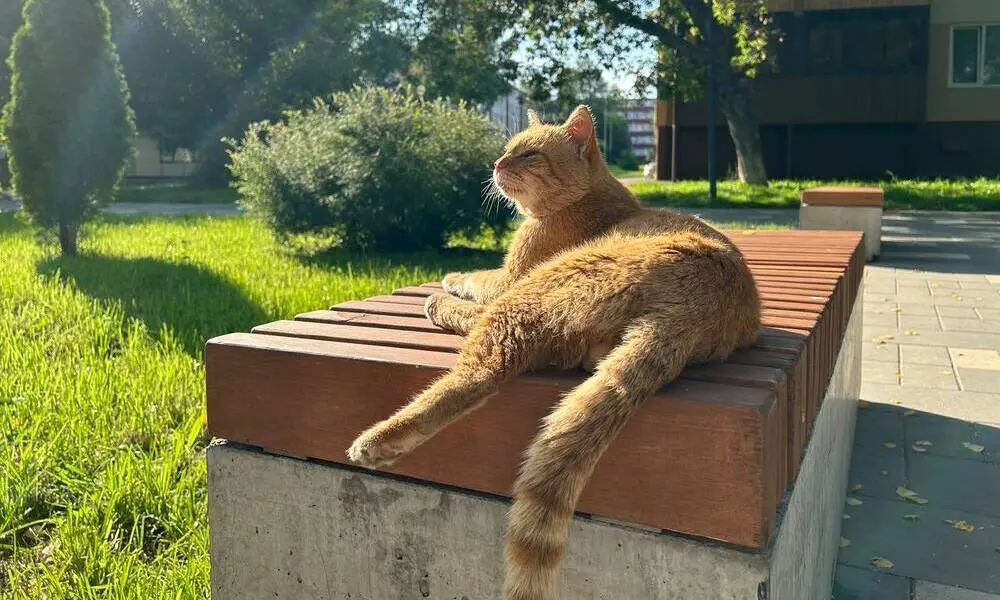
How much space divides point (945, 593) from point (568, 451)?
2359mm

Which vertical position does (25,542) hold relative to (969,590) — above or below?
above

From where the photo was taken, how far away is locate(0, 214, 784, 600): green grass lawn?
8.97 feet

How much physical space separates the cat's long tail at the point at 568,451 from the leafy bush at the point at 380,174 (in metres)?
8.19

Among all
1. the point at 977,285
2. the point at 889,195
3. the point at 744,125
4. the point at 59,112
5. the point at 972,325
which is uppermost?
the point at 744,125

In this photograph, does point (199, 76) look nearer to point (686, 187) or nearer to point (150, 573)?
point (686, 187)

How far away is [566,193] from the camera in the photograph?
2582 mm

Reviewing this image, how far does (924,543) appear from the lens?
3438mm

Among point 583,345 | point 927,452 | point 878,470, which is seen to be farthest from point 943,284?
point 583,345

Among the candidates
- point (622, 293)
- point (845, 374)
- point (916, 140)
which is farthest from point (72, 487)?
point (916, 140)

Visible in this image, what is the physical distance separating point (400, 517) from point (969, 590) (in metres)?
2.34

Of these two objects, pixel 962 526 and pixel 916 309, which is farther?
pixel 916 309

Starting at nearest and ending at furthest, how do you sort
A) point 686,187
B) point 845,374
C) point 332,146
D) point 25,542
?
point 25,542
point 845,374
point 332,146
point 686,187

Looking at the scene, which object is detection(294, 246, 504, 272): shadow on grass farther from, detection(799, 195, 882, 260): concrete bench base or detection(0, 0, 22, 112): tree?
detection(0, 0, 22, 112): tree

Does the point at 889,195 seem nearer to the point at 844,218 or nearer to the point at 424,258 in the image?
the point at 844,218
